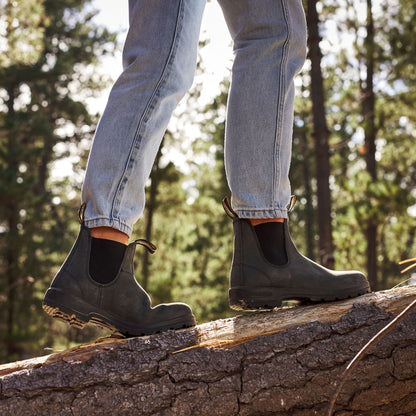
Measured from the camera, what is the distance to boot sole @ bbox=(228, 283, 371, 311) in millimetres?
1416

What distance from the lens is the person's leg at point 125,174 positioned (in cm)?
128

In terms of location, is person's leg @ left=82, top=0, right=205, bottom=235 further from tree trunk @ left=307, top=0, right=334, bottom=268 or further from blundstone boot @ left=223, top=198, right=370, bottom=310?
tree trunk @ left=307, top=0, right=334, bottom=268

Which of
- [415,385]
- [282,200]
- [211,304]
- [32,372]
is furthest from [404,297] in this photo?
[211,304]

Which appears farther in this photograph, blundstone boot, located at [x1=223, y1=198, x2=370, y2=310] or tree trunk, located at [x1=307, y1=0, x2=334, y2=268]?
tree trunk, located at [x1=307, y1=0, x2=334, y2=268]

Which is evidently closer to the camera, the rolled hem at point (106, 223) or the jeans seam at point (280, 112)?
the rolled hem at point (106, 223)

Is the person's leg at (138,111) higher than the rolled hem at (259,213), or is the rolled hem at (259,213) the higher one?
the person's leg at (138,111)

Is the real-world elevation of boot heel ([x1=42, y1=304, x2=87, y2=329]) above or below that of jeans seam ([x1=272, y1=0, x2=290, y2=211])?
below

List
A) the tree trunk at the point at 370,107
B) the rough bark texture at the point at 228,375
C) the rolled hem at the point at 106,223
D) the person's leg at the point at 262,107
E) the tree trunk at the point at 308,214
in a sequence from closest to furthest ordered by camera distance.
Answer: the rough bark texture at the point at 228,375, the rolled hem at the point at 106,223, the person's leg at the point at 262,107, the tree trunk at the point at 370,107, the tree trunk at the point at 308,214

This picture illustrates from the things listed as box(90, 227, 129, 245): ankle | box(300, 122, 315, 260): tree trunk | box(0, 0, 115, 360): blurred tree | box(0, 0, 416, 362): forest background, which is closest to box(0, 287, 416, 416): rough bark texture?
box(90, 227, 129, 245): ankle

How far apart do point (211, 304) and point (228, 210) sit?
40.6 feet

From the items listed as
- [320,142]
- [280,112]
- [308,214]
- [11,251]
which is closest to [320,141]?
[320,142]

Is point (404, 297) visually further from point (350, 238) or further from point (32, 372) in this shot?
point (350, 238)

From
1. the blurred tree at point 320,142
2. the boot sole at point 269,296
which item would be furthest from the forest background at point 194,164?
the boot sole at point 269,296

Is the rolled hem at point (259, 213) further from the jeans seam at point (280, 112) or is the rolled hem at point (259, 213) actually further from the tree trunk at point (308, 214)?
the tree trunk at point (308, 214)
